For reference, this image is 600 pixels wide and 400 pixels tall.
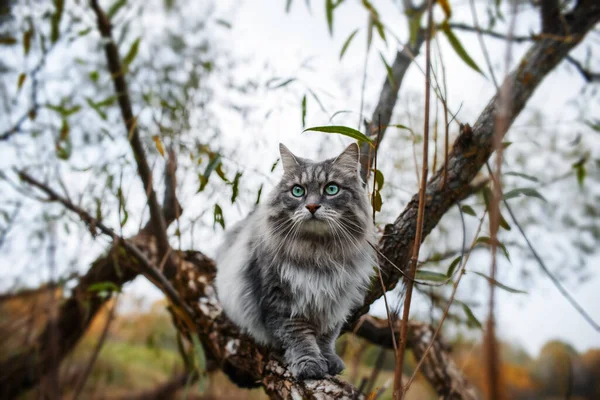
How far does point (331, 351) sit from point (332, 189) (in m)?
0.64

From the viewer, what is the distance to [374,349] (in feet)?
9.37

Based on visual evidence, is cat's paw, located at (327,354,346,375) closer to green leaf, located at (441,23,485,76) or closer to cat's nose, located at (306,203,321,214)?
cat's nose, located at (306,203,321,214)

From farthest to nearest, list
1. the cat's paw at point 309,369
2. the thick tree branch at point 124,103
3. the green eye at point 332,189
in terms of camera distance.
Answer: the thick tree branch at point 124,103, the green eye at point 332,189, the cat's paw at point 309,369

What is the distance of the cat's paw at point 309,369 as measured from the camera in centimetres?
145

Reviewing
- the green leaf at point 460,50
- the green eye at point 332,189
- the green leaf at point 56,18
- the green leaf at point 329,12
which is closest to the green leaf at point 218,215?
the green eye at point 332,189

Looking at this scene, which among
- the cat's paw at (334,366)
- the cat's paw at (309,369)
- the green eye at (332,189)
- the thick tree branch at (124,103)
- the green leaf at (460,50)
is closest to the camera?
the green leaf at (460,50)

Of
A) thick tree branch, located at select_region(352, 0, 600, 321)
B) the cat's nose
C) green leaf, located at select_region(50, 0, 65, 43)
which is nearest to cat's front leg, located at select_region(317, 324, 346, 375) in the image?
thick tree branch, located at select_region(352, 0, 600, 321)

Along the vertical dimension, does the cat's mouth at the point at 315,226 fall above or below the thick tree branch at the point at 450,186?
below

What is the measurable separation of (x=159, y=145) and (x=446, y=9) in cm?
108

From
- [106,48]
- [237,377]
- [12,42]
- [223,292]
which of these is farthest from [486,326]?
[12,42]

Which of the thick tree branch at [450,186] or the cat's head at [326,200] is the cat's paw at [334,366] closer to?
the thick tree branch at [450,186]

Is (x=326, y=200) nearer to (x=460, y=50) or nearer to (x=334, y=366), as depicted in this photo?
(x=334, y=366)

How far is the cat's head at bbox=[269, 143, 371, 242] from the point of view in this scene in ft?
5.33

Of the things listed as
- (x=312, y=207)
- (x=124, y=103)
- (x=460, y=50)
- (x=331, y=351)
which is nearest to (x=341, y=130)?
(x=460, y=50)
